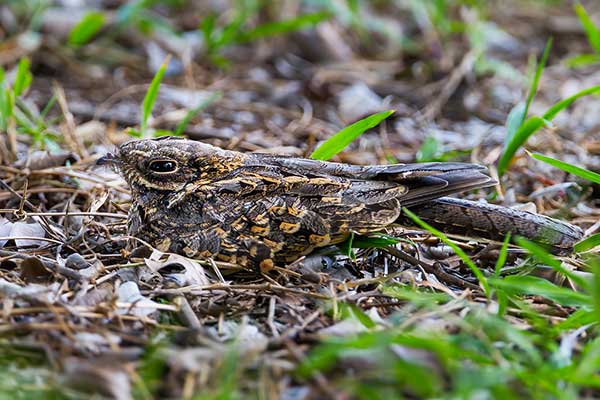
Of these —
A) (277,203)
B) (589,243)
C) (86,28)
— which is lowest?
(86,28)

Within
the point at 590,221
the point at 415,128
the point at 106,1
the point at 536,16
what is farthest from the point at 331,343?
the point at 536,16

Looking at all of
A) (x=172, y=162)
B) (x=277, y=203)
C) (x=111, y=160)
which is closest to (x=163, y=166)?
(x=172, y=162)

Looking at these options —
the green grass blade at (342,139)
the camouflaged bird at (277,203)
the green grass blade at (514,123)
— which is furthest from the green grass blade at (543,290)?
the green grass blade at (514,123)

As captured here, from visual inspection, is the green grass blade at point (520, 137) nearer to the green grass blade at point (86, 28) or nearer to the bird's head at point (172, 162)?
the bird's head at point (172, 162)

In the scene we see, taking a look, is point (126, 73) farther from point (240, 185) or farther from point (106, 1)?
point (240, 185)

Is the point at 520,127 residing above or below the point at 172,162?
below

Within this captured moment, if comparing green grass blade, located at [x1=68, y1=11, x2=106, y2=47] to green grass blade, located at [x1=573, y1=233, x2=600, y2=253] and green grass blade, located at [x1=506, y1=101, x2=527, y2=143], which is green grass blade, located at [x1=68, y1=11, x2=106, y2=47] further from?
green grass blade, located at [x1=573, y1=233, x2=600, y2=253]

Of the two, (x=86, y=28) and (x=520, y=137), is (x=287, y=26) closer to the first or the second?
(x=86, y=28)
